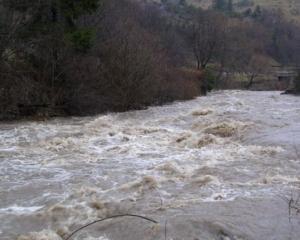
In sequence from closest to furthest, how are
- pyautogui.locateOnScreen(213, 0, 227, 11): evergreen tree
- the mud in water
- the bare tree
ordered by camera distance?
the mud in water, the bare tree, pyautogui.locateOnScreen(213, 0, 227, 11): evergreen tree

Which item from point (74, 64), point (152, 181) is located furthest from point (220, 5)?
point (152, 181)

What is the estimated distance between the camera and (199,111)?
23578mm

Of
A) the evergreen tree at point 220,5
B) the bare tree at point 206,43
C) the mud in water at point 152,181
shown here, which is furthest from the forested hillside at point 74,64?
the evergreen tree at point 220,5

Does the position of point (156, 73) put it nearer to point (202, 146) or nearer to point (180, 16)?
point (202, 146)

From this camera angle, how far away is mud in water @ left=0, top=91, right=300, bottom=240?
24.2 feet

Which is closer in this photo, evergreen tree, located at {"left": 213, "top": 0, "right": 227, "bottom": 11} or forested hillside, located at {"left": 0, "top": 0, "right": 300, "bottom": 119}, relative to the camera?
forested hillside, located at {"left": 0, "top": 0, "right": 300, "bottom": 119}

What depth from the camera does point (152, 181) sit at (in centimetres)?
995

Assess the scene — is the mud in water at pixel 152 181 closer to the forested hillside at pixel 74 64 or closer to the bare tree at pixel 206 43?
the forested hillside at pixel 74 64

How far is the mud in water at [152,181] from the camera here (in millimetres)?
7387

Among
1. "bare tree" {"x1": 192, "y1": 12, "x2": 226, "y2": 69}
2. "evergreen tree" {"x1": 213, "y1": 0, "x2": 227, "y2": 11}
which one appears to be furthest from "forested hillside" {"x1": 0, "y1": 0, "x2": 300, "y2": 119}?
"evergreen tree" {"x1": 213, "y1": 0, "x2": 227, "y2": 11}

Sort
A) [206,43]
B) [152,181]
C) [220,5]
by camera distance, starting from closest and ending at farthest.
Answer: [152,181] < [206,43] < [220,5]

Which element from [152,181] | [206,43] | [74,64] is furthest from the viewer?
[206,43]

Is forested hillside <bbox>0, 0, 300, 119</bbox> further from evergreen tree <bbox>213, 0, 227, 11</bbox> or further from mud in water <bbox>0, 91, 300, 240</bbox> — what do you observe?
evergreen tree <bbox>213, 0, 227, 11</bbox>

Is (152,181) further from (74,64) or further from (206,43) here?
(206,43)
